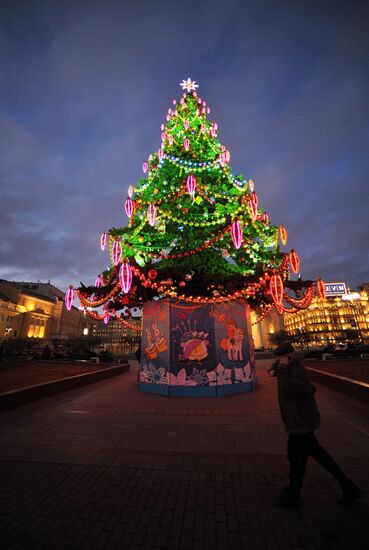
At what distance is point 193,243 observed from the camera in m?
10.7

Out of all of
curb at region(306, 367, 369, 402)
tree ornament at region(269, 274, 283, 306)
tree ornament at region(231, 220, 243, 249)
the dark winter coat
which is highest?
tree ornament at region(231, 220, 243, 249)

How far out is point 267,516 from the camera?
2738 millimetres

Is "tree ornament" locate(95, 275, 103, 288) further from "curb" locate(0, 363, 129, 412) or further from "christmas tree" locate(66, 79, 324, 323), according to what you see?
"curb" locate(0, 363, 129, 412)

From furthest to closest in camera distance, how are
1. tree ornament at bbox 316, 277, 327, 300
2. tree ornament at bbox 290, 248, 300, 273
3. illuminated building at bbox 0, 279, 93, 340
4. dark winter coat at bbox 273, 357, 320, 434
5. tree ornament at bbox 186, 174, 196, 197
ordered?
1. illuminated building at bbox 0, 279, 93, 340
2. tree ornament at bbox 316, 277, 327, 300
3. tree ornament at bbox 186, 174, 196, 197
4. tree ornament at bbox 290, 248, 300, 273
5. dark winter coat at bbox 273, 357, 320, 434

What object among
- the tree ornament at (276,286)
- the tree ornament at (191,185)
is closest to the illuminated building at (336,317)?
the tree ornament at (276,286)

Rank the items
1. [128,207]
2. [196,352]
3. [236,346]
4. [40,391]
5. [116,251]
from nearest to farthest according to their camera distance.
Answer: [40,391], [116,251], [196,352], [236,346], [128,207]

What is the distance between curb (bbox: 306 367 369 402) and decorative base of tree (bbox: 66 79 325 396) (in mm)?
3281

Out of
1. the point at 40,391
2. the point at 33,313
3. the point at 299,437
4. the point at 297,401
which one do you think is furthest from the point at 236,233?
the point at 33,313

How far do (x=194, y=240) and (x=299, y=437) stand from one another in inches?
338

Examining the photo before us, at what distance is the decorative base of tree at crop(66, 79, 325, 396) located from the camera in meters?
9.23

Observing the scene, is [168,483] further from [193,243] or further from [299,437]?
[193,243]

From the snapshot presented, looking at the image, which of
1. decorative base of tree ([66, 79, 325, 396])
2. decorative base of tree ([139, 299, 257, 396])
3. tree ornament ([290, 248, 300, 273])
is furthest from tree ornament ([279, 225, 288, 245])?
decorative base of tree ([139, 299, 257, 396])

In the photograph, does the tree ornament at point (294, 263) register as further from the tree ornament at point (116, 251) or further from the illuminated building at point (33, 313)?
the illuminated building at point (33, 313)

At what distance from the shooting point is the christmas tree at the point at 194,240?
9266mm
